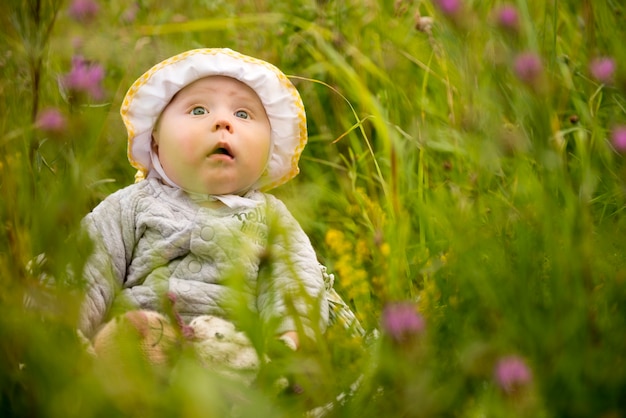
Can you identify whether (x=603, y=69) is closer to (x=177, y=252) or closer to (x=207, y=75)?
(x=207, y=75)

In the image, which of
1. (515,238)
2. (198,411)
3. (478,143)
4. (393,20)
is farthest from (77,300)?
(393,20)

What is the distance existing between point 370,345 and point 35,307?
1.43 feet

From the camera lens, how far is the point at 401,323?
92 centimetres

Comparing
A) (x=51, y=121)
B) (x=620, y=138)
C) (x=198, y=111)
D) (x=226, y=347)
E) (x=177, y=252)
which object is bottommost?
(x=177, y=252)

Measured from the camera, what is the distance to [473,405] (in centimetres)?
100

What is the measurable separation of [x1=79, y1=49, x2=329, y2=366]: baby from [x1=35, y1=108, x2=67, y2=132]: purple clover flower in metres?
0.49

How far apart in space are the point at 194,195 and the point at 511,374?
1.03 metres

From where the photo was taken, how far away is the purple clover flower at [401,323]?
91cm

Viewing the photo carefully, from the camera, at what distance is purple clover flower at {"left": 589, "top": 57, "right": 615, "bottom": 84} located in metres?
1.63

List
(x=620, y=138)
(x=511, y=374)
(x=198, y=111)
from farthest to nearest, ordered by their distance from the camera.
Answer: (x=198, y=111) → (x=620, y=138) → (x=511, y=374)

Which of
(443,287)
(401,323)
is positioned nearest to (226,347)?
(443,287)

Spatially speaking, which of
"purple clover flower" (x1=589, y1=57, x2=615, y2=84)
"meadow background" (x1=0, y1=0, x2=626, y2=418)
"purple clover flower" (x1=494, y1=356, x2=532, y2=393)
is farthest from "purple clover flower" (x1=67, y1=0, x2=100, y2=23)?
"purple clover flower" (x1=589, y1=57, x2=615, y2=84)

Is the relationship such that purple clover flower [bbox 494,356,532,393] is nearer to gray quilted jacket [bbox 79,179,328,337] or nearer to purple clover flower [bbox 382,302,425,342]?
purple clover flower [bbox 382,302,425,342]

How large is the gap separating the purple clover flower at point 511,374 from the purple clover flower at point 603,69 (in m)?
0.89
